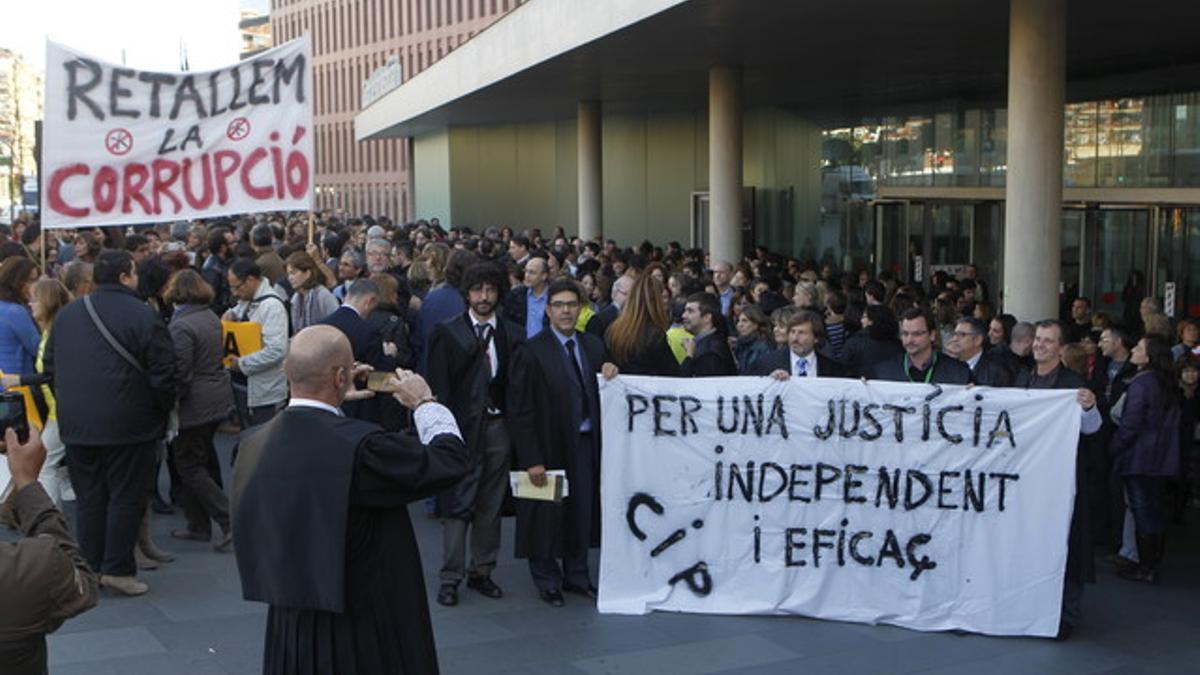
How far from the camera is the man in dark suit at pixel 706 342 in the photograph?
28.3 feet

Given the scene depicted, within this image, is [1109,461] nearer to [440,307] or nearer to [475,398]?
[475,398]

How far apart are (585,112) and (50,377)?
2144cm

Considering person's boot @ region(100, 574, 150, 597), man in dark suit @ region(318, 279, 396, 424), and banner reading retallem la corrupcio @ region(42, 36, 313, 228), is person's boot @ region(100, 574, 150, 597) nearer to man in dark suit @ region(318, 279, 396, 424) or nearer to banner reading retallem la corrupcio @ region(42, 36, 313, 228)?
man in dark suit @ region(318, 279, 396, 424)

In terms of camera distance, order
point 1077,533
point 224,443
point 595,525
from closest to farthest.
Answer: point 1077,533 → point 595,525 → point 224,443

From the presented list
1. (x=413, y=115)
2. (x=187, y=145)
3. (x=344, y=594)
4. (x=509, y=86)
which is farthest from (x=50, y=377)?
(x=413, y=115)

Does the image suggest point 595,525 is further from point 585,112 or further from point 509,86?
point 585,112

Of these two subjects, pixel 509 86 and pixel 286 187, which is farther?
pixel 509 86

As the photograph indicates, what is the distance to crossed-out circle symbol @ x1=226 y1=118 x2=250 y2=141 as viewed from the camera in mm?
10945

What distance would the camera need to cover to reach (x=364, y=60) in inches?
3164

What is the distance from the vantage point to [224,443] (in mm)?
12727

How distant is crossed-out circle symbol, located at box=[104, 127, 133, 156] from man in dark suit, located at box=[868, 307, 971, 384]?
5.78 metres

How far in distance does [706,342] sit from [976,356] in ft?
5.30

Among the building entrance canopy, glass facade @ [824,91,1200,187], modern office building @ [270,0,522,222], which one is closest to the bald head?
the building entrance canopy

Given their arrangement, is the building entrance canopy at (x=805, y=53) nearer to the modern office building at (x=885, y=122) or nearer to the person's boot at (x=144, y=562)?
the modern office building at (x=885, y=122)
